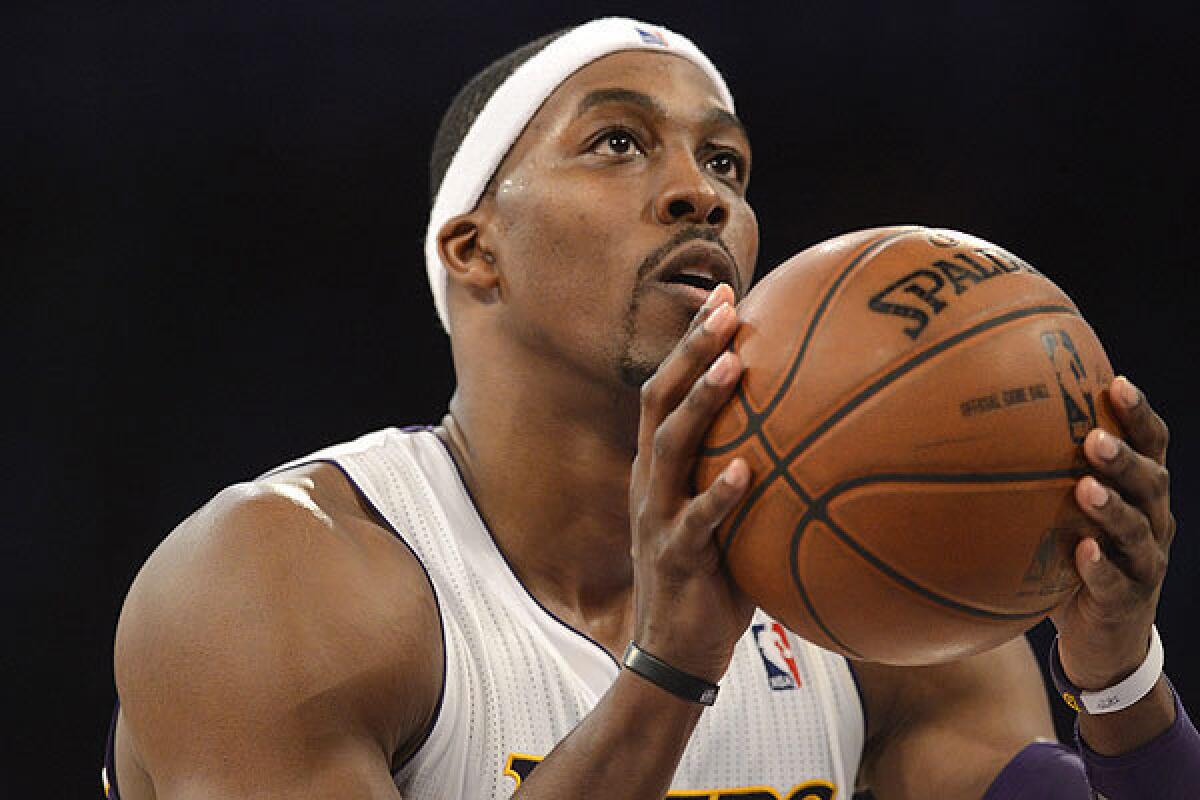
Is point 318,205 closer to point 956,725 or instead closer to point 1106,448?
point 956,725

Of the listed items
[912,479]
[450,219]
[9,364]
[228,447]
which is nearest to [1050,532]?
[912,479]

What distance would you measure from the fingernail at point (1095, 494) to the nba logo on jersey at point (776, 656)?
1.11 m

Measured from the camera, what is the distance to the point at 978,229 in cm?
547

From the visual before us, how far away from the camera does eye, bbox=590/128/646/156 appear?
2.66 metres

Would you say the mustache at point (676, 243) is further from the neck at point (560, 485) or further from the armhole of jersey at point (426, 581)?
the armhole of jersey at point (426, 581)

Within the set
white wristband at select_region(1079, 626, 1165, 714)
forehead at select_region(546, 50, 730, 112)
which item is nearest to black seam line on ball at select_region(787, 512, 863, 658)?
white wristband at select_region(1079, 626, 1165, 714)

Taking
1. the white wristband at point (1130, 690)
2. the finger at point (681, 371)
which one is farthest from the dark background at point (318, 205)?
the finger at point (681, 371)

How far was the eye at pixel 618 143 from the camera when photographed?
8.73ft

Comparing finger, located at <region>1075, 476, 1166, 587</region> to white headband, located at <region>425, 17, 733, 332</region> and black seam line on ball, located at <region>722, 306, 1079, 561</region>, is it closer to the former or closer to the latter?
black seam line on ball, located at <region>722, 306, 1079, 561</region>

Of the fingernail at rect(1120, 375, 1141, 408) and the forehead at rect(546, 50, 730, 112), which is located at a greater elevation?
the forehead at rect(546, 50, 730, 112)

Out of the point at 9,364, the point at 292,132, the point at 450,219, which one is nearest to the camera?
the point at 450,219

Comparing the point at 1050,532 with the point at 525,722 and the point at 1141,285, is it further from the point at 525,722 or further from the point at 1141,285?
the point at 1141,285

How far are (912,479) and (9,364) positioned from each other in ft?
13.0

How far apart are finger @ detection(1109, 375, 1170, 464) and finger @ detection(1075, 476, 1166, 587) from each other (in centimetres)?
8
